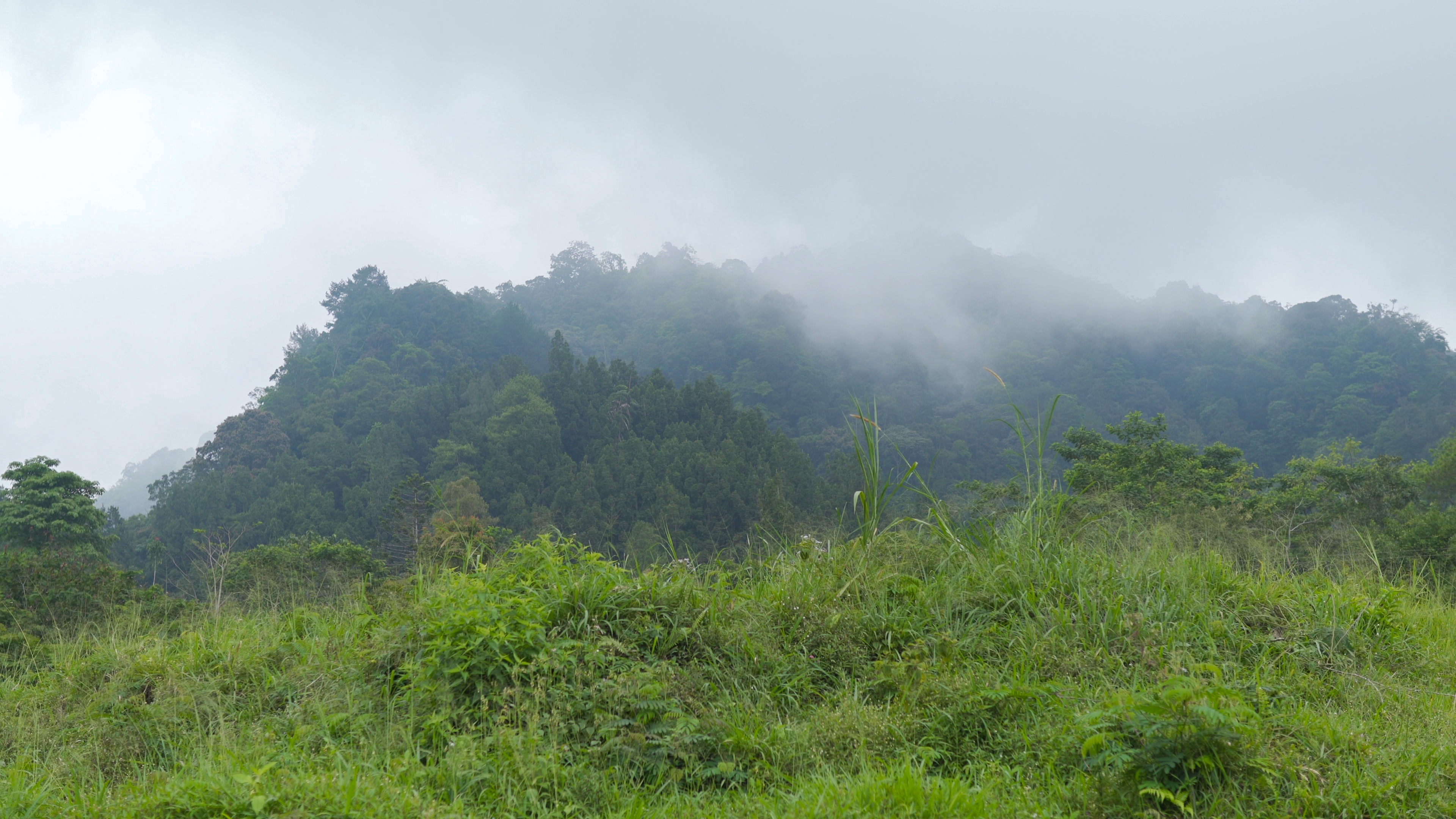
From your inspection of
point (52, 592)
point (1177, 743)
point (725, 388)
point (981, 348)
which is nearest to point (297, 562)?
point (52, 592)

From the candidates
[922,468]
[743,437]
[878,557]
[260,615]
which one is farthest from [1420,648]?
[922,468]

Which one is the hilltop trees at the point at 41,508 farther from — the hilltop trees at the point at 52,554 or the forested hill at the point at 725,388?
the forested hill at the point at 725,388

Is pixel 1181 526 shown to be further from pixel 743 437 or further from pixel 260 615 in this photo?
pixel 743 437

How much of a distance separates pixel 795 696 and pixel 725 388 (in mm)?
56885

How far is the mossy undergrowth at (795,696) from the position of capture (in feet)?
7.67

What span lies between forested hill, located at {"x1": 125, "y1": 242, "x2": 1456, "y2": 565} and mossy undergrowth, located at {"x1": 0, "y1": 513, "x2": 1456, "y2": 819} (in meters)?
9.69

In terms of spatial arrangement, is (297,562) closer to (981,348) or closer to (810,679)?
(810,679)

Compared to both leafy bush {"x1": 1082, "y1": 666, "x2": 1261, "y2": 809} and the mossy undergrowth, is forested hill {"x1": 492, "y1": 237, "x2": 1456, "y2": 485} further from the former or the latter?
leafy bush {"x1": 1082, "y1": 666, "x2": 1261, "y2": 809}

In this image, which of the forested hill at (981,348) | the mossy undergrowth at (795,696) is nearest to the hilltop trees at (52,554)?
the mossy undergrowth at (795,696)

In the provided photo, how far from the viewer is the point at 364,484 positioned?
4447 centimetres

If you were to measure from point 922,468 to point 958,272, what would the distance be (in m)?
67.2

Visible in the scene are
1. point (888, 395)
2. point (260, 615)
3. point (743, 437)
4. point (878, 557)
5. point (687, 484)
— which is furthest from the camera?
point (888, 395)

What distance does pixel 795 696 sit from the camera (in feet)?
10.8

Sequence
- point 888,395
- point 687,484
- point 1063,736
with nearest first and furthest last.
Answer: point 1063,736, point 687,484, point 888,395
